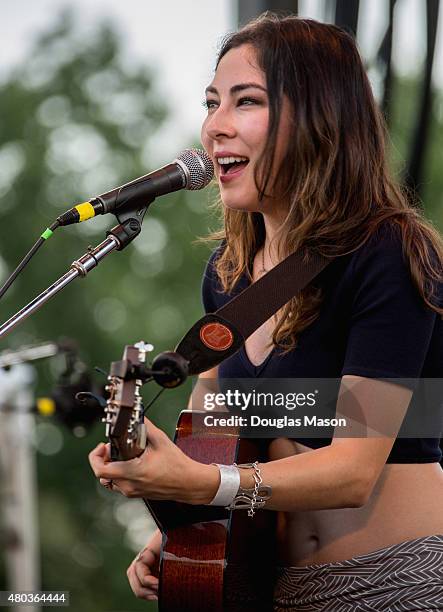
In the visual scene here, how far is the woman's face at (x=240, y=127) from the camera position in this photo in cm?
255

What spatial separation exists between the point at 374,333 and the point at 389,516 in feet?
1.67

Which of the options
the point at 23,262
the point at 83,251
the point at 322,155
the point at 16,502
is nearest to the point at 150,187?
the point at 23,262

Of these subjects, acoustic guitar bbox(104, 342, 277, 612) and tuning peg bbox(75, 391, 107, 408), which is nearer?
tuning peg bbox(75, 391, 107, 408)

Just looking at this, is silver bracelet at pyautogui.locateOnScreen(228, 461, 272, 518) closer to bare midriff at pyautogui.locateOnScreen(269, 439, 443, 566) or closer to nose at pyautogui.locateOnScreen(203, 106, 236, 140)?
bare midriff at pyautogui.locateOnScreen(269, 439, 443, 566)

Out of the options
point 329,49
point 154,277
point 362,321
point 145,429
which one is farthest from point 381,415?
point 154,277

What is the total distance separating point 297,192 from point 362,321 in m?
0.42

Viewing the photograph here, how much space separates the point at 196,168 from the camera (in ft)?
8.32

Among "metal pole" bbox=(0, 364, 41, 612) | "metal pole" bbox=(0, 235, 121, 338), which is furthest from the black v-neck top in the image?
"metal pole" bbox=(0, 364, 41, 612)

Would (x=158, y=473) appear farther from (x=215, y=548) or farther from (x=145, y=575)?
(x=145, y=575)

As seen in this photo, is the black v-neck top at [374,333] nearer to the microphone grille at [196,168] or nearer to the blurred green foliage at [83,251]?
the microphone grille at [196,168]

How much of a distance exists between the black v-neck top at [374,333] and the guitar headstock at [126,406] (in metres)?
0.58

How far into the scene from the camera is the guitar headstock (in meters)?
2.00

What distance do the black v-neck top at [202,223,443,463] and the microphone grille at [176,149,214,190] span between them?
353 mm

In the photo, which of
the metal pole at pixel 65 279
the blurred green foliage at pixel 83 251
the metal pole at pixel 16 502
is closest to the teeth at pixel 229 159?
the metal pole at pixel 65 279
